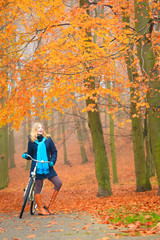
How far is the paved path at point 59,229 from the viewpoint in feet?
13.1

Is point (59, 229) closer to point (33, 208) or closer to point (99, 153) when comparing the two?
point (33, 208)

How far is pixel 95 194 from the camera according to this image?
1155cm

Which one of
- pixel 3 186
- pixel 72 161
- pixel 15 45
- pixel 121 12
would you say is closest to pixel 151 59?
pixel 121 12

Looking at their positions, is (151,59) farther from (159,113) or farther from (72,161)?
(72,161)

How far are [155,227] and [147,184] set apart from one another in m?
6.86

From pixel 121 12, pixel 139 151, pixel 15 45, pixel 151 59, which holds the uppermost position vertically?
pixel 121 12

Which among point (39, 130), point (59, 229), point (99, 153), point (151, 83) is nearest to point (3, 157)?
point (99, 153)

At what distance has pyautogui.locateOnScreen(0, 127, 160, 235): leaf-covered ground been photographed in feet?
16.5

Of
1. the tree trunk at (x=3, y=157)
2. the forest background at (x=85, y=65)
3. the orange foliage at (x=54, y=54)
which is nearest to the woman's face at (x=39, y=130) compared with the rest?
the forest background at (x=85, y=65)

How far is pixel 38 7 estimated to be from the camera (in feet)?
31.1

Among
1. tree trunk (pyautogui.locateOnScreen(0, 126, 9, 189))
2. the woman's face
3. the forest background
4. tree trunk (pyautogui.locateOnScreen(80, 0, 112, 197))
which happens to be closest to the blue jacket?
the woman's face

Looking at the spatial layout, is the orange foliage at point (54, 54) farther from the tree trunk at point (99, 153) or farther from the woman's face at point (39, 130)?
the woman's face at point (39, 130)

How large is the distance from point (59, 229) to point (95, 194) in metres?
7.13

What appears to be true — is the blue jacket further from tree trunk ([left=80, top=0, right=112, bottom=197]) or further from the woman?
tree trunk ([left=80, top=0, right=112, bottom=197])
